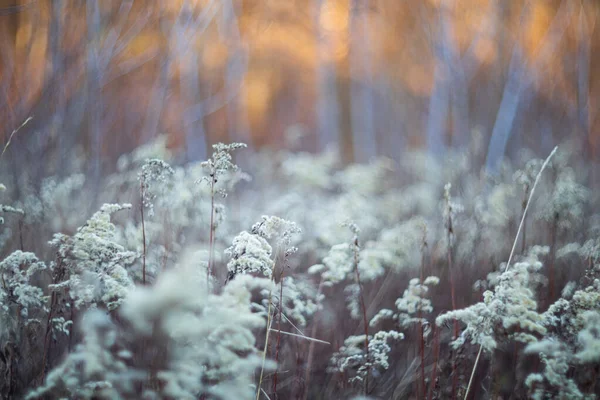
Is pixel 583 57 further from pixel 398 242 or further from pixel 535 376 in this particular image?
pixel 535 376

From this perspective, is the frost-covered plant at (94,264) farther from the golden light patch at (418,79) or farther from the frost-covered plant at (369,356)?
the golden light patch at (418,79)

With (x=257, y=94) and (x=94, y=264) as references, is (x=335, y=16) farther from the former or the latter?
(x=94, y=264)

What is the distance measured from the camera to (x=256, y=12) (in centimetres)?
468

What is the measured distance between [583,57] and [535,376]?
310 centimetres

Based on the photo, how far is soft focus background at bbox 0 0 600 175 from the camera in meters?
2.61

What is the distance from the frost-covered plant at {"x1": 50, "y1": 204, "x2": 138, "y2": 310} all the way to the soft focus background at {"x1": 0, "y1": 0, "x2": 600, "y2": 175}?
1592mm

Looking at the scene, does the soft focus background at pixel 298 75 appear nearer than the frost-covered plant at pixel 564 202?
No

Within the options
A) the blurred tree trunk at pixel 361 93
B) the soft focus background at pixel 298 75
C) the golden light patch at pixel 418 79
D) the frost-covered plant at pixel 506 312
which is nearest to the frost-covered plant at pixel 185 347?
the frost-covered plant at pixel 506 312

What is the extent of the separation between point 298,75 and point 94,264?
5.05 m

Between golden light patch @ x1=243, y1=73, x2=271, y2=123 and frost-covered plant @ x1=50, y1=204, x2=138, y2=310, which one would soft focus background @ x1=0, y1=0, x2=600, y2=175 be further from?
A: frost-covered plant @ x1=50, y1=204, x2=138, y2=310

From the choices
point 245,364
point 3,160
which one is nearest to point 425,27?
point 3,160

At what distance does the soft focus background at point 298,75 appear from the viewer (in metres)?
2.61

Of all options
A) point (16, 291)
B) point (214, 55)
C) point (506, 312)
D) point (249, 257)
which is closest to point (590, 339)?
point (506, 312)

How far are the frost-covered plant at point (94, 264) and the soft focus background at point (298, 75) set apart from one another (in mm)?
1592
